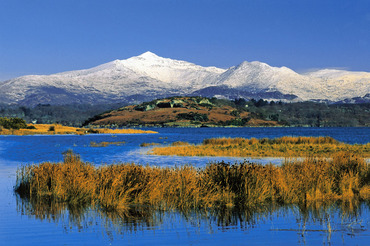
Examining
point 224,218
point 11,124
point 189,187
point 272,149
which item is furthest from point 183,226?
point 11,124

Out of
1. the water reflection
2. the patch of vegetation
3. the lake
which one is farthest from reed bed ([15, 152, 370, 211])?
the patch of vegetation

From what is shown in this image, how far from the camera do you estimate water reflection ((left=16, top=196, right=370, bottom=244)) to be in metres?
12.6

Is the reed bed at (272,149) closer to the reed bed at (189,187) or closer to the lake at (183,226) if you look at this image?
the reed bed at (189,187)

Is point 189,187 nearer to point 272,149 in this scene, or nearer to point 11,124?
point 272,149

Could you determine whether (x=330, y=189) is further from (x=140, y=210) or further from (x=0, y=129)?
(x=0, y=129)

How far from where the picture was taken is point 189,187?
637 inches

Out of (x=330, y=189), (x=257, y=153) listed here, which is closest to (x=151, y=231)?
(x=330, y=189)

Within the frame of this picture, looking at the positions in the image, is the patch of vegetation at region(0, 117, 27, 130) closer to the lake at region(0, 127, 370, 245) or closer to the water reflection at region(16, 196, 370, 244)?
the lake at region(0, 127, 370, 245)

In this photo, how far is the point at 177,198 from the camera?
52.7 ft

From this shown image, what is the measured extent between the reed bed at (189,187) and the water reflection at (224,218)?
589 mm

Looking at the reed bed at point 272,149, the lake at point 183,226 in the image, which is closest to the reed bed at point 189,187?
the lake at point 183,226

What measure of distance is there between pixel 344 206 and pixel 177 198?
19.5ft

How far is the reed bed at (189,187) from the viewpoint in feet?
52.7

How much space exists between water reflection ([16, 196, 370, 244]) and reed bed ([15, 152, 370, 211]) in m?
0.59
